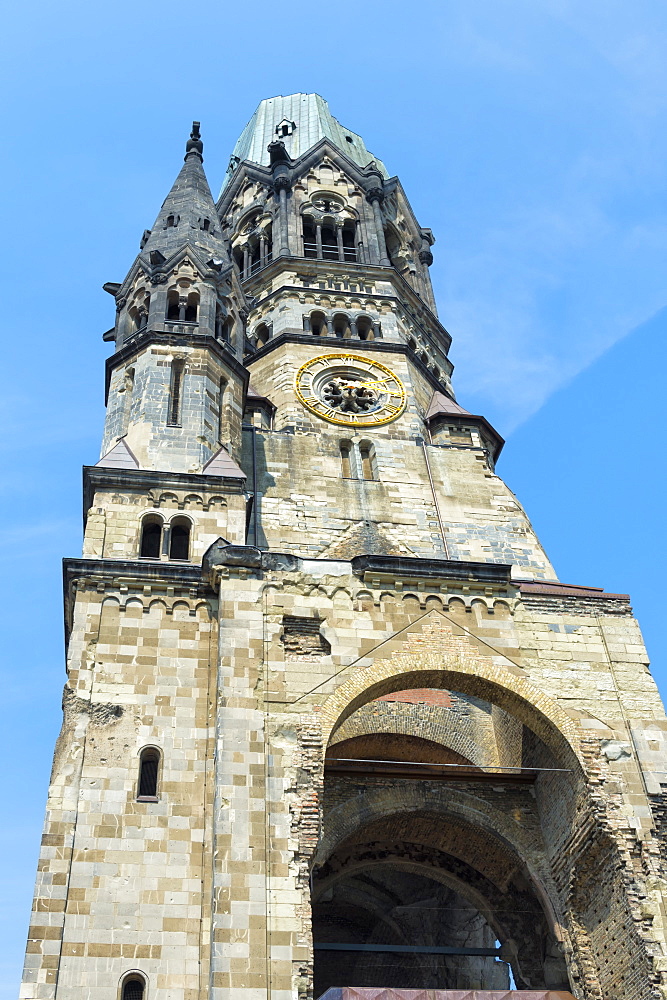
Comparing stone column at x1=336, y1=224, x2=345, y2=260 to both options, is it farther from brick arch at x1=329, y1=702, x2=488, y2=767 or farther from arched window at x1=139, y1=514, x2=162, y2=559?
brick arch at x1=329, y1=702, x2=488, y2=767

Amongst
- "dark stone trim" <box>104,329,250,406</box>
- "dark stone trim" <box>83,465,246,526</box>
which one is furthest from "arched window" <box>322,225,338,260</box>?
"dark stone trim" <box>83,465,246,526</box>

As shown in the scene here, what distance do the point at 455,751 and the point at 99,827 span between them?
9836mm

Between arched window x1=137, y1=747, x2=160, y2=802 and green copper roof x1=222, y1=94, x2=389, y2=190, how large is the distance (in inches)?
1214

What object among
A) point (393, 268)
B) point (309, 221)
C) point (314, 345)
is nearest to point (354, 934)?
point (314, 345)

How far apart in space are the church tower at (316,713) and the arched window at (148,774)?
79 millimetres

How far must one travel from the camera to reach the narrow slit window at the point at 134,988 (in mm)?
17406

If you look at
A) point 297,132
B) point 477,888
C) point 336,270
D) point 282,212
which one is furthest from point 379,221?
point 477,888

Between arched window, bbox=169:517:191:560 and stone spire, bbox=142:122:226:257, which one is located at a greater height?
stone spire, bbox=142:122:226:257

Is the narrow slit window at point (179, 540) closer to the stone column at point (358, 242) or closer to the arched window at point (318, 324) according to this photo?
the arched window at point (318, 324)

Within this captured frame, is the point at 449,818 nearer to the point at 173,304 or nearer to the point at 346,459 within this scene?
the point at 346,459

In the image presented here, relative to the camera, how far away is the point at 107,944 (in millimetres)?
17703

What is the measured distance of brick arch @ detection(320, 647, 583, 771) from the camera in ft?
68.6

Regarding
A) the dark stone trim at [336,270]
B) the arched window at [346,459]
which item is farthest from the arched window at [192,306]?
the dark stone trim at [336,270]

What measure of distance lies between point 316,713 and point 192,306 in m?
14.6
